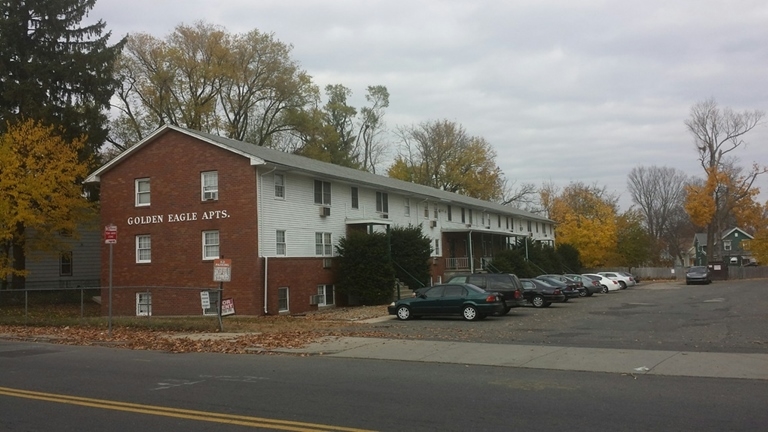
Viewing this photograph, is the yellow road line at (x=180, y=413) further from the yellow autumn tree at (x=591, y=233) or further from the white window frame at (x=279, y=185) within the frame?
the yellow autumn tree at (x=591, y=233)

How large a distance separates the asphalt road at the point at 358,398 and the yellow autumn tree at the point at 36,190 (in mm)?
17936

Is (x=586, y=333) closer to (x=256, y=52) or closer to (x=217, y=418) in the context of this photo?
(x=217, y=418)

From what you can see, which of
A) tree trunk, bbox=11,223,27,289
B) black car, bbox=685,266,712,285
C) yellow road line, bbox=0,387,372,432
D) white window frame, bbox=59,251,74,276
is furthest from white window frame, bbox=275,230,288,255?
black car, bbox=685,266,712,285

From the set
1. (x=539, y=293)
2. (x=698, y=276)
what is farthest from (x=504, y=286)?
(x=698, y=276)

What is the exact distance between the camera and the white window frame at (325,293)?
107 feet

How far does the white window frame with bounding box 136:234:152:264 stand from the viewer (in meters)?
31.8

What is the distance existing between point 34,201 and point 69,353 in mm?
17625

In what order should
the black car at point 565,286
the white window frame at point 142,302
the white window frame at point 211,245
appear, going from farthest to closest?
the black car at point 565,286 < the white window frame at point 142,302 < the white window frame at point 211,245

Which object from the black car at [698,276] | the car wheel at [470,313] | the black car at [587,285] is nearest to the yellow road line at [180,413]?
the car wheel at [470,313]

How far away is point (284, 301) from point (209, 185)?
6.18 m

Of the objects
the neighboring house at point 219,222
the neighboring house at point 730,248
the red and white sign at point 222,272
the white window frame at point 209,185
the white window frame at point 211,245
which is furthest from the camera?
the neighboring house at point 730,248

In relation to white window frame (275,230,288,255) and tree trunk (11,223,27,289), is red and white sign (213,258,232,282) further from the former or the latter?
tree trunk (11,223,27,289)

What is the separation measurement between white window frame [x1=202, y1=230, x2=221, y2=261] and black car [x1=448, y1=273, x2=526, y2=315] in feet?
35.6

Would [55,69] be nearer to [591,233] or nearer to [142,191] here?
[142,191]
